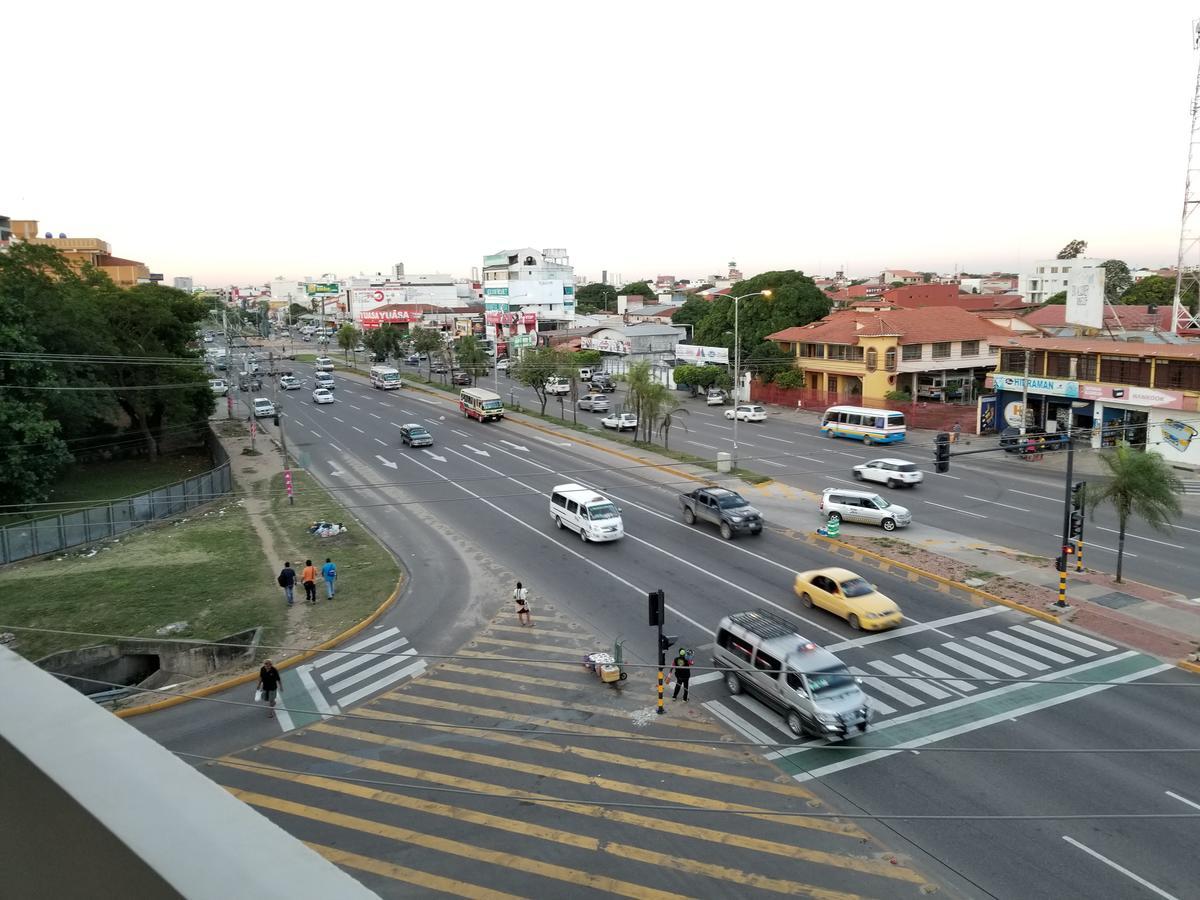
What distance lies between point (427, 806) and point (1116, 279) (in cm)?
13566

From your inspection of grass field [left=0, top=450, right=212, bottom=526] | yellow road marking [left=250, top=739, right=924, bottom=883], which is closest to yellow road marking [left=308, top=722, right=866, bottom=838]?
yellow road marking [left=250, top=739, right=924, bottom=883]

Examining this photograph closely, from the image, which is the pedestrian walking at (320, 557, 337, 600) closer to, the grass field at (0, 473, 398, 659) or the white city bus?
the grass field at (0, 473, 398, 659)

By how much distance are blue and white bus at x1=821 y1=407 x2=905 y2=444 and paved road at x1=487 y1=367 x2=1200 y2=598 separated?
71cm

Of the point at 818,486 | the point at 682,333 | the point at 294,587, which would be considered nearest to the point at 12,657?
the point at 294,587

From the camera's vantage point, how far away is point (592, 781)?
1443 cm

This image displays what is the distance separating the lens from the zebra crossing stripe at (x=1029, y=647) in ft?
63.2

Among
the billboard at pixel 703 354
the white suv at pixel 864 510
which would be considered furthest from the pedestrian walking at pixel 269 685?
the billboard at pixel 703 354

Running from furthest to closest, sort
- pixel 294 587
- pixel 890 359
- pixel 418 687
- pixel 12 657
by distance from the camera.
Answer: pixel 890 359 < pixel 294 587 < pixel 418 687 < pixel 12 657

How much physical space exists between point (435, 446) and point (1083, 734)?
3925 cm

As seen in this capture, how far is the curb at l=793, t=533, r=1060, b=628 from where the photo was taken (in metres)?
21.8

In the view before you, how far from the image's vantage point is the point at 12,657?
2.74m

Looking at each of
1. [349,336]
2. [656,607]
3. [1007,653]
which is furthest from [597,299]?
[656,607]

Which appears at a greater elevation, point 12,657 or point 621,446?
point 12,657

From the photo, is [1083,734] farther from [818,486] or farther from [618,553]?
[818,486]
